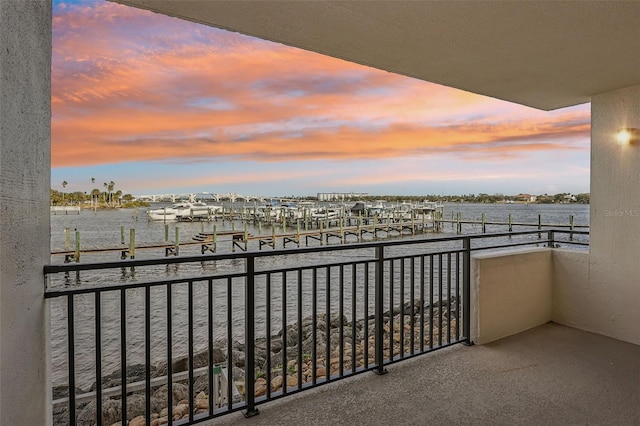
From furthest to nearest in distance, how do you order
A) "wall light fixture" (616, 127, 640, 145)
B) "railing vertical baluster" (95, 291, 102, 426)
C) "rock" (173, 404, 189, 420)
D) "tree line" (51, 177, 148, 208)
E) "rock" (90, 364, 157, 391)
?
"tree line" (51, 177, 148, 208), "rock" (90, 364, 157, 391), "rock" (173, 404, 189, 420), "wall light fixture" (616, 127, 640, 145), "railing vertical baluster" (95, 291, 102, 426)

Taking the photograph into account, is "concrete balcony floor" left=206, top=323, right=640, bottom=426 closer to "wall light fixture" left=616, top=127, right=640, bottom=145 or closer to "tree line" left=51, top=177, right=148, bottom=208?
"wall light fixture" left=616, top=127, right=640, bottom=145

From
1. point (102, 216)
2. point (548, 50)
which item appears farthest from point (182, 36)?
point (102, 216)

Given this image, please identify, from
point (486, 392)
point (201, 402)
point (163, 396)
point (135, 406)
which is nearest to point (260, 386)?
point (201, 402)

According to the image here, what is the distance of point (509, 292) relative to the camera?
3312 mm

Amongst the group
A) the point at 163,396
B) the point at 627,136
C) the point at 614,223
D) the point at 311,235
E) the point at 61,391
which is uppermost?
the point at 627,136

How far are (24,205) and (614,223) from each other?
4293mm

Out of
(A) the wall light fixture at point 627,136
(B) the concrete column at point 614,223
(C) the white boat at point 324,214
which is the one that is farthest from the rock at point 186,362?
(C) the white boat at point 324,214

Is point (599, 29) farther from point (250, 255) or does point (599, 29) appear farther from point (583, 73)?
point (250, 255)

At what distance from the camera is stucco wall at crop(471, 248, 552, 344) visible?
312 cm

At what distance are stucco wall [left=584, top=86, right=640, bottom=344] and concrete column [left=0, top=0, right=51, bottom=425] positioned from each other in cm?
423

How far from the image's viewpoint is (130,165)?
52.3 feet

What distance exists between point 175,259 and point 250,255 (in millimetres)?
403

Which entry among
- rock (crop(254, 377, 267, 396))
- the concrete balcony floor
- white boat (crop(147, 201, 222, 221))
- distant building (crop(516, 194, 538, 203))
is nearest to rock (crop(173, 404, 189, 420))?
rock (crop(254, 377, 267, 396))

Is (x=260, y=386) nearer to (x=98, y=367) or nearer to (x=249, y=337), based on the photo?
(x=249, y=337)
